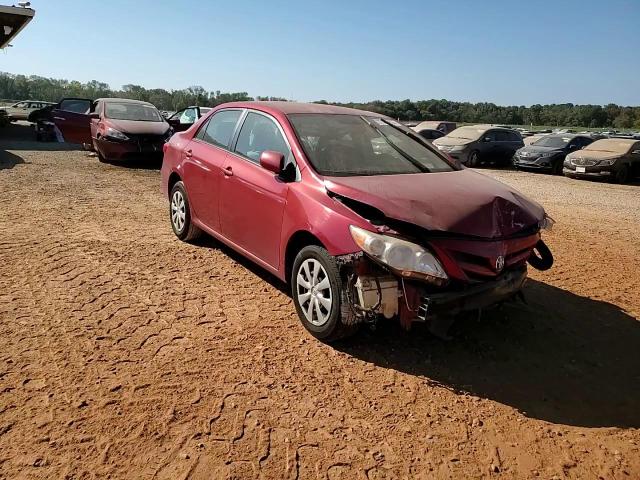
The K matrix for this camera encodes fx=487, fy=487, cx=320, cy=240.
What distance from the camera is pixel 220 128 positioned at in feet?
16.5

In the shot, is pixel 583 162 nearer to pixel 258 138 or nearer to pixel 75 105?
pixel 258 138

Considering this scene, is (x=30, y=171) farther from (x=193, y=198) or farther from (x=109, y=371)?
(x=109, y=371)

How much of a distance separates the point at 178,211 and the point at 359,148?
2.59m

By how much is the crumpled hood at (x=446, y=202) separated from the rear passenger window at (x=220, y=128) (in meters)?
1.72

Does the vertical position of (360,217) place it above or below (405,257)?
above

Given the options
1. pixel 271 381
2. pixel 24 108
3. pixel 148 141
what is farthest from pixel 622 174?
pixel 24 108

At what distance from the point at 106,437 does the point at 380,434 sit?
55.4 inches

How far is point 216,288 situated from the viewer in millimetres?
4414

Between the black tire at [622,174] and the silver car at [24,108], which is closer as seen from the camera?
the black tire at [622,174]

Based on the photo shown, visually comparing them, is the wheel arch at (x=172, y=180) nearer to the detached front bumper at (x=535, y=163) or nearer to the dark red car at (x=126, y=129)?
the dark red car at (x=126, y=129)

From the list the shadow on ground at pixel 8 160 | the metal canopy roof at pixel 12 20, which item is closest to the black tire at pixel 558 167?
the shadow on ground at pixel 8 160

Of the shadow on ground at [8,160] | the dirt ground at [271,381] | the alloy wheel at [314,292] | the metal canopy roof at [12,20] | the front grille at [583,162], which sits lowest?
the dirt ground at [271,381]

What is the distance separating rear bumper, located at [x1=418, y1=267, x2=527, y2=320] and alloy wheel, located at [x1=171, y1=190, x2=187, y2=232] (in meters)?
3.43

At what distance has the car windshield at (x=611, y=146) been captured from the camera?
619 inches
